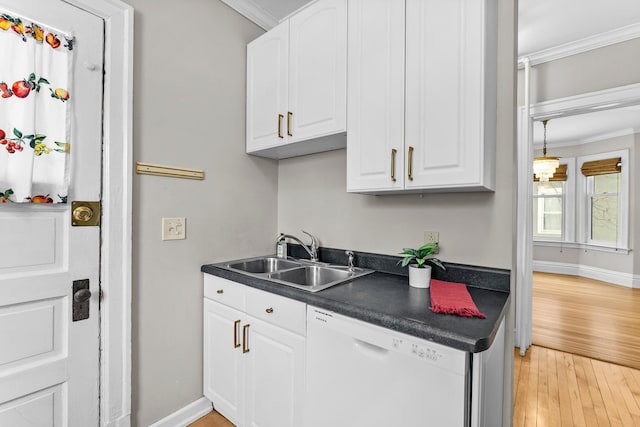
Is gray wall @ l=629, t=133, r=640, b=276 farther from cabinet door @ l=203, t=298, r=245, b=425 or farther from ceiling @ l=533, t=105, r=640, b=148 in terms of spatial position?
cabinet door @ l=203, t=298, r=245, b=425

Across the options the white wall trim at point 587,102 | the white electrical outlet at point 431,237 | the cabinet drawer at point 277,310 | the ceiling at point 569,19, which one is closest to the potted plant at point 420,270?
the white electrical outlet at point 431,237

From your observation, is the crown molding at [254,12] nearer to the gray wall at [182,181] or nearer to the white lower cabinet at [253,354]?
the gray wall at [182,181]

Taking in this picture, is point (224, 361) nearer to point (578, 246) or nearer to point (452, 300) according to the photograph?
point (452, 300)

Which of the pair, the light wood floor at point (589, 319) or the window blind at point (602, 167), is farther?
the window blind at point (602, 167)

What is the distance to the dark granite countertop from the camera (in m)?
0.97

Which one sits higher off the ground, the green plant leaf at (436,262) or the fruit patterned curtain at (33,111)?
the fruit patterned curtain at (33,111)

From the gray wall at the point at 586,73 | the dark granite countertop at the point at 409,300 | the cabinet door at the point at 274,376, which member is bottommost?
the cabinet door at the point at 274,376

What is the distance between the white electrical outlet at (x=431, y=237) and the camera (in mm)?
1660

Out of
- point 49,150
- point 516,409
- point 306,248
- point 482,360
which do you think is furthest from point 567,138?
point 49,150

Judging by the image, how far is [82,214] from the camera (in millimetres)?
1371

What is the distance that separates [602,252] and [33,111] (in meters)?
7.78

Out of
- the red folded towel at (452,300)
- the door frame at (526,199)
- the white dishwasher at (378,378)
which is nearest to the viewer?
the white dishwasher at (378,378)

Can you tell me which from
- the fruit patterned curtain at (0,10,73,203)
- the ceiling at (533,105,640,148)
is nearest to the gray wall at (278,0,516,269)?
the fruit patterned curtain at (0,10,73,203)

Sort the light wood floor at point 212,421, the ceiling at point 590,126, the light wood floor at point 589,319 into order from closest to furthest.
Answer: the light wood floor at point 212,421 → the light wood floor at point 589,319 → the ceiling at point 590,126
